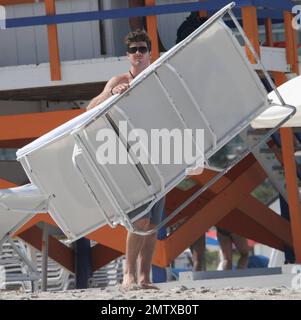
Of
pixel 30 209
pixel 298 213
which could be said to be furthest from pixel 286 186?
pixel 30 209

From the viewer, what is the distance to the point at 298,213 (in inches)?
515

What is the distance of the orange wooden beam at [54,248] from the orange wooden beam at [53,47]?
2.44m

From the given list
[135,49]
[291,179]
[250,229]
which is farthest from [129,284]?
[250,229]

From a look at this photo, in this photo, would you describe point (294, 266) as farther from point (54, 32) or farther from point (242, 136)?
point (54, 32)

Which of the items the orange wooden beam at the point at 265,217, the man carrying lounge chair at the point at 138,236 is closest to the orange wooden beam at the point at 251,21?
the orange wooden beam at the point at 265,217

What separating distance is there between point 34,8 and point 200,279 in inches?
132

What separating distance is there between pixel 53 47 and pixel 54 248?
308 cm

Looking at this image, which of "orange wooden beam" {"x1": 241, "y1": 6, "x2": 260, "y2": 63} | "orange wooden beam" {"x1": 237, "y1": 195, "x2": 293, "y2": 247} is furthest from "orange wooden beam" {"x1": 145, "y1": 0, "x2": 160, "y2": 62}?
"orange wooden beam" {"x1": 237, "y1": 195, "x2": 293, "y2": 247}

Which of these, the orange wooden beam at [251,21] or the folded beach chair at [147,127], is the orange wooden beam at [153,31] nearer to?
the orange wooden beam at [251,21]

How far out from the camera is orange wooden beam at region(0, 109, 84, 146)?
12.6m

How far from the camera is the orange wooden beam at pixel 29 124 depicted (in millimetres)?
12617

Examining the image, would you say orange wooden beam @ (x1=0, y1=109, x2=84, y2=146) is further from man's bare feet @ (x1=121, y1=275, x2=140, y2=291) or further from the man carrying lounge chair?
man's bare feet @ (x1=121, y1=275, x2=140, y2=291)

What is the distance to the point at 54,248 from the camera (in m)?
15.0

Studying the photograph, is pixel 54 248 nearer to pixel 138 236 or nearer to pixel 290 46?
pixel 290 46
